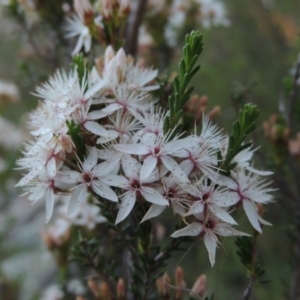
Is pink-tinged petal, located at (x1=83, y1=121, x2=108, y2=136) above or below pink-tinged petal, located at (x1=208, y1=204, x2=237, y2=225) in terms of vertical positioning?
above

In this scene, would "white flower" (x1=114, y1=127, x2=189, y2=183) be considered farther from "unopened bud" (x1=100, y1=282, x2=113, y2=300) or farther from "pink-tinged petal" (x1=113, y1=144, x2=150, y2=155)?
"unopened bud" (x1=100, y1=282, x2=113, y2=300)

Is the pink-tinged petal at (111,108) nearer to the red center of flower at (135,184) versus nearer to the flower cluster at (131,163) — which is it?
the flower cluster at (131,163)

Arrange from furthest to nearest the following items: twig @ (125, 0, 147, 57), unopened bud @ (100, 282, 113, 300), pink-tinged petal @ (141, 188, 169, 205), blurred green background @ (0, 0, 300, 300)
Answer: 1. blurred green background @ (0, 0, 300, 300)
2. twig @ (125, 0, 147, 57)
3. unopened bud @ (100, 282, 113, 300)
4. pink-tinged petal @ (141, 188, 169, 205)

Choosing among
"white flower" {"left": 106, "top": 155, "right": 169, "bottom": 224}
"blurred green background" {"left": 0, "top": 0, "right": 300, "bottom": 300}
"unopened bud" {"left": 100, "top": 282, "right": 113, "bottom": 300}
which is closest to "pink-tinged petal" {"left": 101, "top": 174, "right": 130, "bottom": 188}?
"white flower" {"left": 106, "top": 155, "right": 169, "bottom": 224}

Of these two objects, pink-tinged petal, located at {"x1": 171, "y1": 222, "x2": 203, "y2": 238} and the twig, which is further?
the twig

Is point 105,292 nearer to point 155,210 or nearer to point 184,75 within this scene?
point 155,210

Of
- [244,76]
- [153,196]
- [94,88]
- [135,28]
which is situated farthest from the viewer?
[244,76]

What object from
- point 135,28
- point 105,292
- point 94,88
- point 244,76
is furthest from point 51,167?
point 244,76
